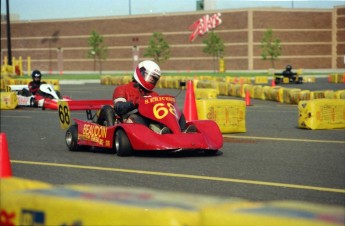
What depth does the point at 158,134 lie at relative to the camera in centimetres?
1176

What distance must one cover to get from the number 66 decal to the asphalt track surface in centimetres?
60

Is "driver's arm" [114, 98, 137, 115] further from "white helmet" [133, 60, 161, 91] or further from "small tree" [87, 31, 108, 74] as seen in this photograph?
"small tree" [87, 31, 108, 74]

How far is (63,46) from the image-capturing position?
107m

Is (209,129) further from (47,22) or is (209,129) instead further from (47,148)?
(47,22)

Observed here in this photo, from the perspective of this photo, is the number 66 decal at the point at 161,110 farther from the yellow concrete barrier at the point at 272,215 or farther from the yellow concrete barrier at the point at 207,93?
the yellow concrete barrier at the point at 207,93

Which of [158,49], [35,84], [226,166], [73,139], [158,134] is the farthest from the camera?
[158,49]

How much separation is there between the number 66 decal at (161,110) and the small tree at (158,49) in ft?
269

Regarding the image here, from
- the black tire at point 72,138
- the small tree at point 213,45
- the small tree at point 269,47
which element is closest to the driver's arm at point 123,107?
the black tire at point 72,138

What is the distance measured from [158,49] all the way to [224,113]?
7814cm

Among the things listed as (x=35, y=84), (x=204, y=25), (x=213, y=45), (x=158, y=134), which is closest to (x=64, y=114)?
(x=158, y=134)

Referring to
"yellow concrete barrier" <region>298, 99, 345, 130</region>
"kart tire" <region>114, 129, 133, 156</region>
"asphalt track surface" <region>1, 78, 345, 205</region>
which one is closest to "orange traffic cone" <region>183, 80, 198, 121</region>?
"asphalt track surface" <region>1, 78, 345, 205</region>

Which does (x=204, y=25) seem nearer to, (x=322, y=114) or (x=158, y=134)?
(x=322, y=114)

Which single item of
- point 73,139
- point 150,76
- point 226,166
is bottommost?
point 226,166

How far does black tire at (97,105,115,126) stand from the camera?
1269 centimetres
